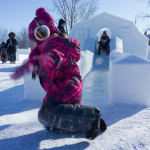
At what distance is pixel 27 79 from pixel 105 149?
180cm

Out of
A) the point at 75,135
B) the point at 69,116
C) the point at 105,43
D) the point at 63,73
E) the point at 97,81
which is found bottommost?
the point at 75,135

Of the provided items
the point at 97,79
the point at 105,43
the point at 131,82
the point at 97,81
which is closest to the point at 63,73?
the point at 131,82

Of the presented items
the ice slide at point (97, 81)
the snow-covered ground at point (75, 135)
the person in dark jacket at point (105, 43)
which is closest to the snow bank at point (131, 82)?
the snow-covered ground at point (75, 135)

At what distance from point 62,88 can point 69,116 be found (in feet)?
0.85

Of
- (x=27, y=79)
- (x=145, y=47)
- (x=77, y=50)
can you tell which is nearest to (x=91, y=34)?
(x=145, y=47)

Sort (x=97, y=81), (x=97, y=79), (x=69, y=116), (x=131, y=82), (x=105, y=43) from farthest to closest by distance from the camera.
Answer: (x=105, y=43) < (x=97, y=79) < (x=97, y=81) < (x=131, y=82) < (x=69, y=116)

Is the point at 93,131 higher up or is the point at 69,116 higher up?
the point at 69,116

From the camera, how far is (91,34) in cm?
1220

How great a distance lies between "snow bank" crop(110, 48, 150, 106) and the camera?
94.9 inches

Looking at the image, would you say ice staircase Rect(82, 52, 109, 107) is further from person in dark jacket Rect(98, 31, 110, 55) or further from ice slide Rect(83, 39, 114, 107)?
person in dark jacket Rect(98, 31, 110, 55)

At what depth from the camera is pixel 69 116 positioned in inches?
54.3

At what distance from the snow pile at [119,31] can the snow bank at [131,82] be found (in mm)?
9107

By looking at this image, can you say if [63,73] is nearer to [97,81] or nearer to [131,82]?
[131,82]

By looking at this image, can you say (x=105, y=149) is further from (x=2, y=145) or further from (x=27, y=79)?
(x=27, y=79)
